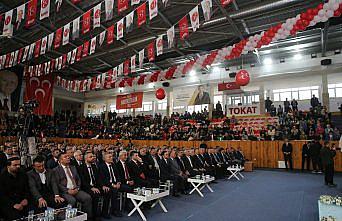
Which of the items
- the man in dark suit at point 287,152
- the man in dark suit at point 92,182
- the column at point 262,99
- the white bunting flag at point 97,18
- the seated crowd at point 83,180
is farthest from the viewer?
the column at point 262,99

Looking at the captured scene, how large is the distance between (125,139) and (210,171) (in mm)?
10246

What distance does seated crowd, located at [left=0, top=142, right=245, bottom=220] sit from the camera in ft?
12.8

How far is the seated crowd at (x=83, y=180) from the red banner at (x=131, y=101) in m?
10.9

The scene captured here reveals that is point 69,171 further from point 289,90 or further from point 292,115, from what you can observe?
point 289,90

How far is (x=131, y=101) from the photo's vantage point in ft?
60.9

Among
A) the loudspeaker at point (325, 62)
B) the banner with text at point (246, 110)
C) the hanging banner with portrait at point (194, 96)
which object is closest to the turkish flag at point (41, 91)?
the hanging banner with portrait at point (194, 96)

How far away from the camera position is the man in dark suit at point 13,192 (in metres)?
3.63

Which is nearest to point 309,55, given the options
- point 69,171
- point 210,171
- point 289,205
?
point 210,171

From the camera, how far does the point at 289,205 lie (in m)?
5.84

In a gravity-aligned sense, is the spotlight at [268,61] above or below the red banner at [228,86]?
above

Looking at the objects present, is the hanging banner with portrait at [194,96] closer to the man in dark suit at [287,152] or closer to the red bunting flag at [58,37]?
the man in dark suit at [287,152]

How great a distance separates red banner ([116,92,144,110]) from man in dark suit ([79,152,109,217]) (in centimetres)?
1294

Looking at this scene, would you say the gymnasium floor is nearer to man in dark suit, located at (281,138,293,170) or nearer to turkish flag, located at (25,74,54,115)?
man in dark suit, located at (281,138,293,170)

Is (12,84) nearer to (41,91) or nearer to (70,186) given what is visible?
(41,91)
